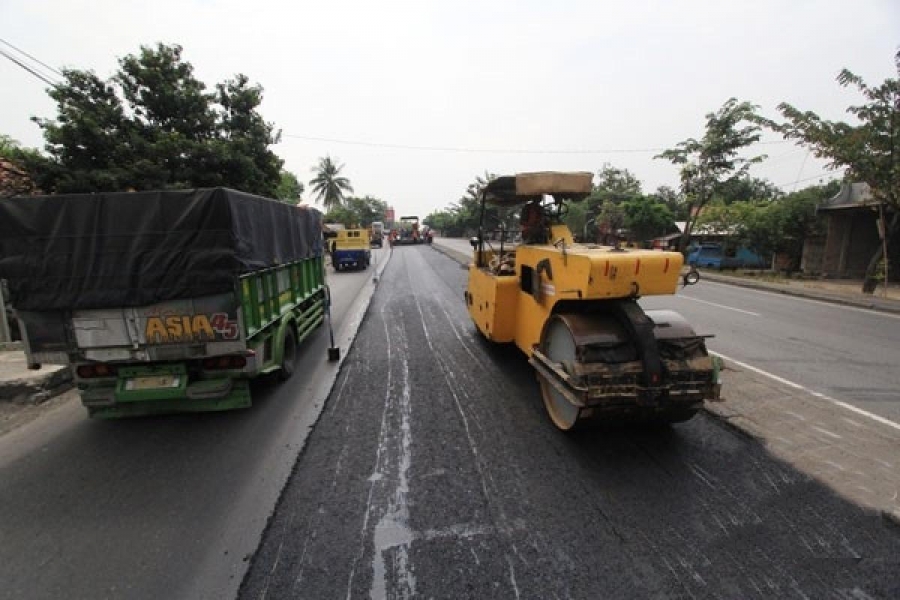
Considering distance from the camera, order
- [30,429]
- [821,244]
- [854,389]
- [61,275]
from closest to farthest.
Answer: [61,275], [30,429], [854,389], [821,244]

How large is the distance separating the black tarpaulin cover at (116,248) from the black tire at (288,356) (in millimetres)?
1654

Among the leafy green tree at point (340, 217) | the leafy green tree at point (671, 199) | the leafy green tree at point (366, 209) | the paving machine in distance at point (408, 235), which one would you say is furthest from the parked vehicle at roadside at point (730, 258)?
the leafy green tree at point (366, 209)

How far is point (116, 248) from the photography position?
12.9 ft

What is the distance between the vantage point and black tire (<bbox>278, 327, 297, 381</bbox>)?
553 centimetres

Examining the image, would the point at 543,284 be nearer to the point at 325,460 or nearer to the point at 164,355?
the point at 325,460

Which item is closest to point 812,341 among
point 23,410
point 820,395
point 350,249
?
point 820,395

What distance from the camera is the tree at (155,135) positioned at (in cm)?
974

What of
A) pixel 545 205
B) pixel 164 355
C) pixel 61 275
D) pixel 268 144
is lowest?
pixel 164 355

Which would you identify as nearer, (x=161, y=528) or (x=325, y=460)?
(x=161, y=528)

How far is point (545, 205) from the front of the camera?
19.1 feet

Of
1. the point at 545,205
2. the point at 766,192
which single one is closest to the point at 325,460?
the point at 545,205

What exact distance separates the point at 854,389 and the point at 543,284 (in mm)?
A: 4089

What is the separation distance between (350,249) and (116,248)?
54.0ft

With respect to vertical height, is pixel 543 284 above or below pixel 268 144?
below
